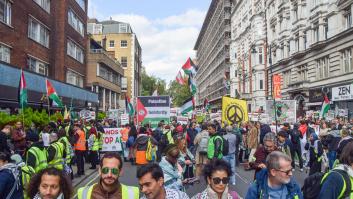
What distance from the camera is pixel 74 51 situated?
127 ft

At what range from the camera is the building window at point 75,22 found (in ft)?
121

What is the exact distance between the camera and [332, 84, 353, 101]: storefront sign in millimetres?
29844

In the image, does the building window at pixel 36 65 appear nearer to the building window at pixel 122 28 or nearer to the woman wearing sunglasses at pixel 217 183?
the woman wearing sunglasses at pixel 217 183

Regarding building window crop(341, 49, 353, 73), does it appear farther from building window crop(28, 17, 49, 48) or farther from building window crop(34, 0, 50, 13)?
building window crop(34, 0, 50, 13)

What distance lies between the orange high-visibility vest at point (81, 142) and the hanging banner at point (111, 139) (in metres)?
2.50

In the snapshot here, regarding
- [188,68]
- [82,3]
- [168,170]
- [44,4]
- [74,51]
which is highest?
[82,3]

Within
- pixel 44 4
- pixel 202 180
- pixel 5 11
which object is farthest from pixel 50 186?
pixel 44 4

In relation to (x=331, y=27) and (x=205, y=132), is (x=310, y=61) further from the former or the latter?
(x=205, y=132)

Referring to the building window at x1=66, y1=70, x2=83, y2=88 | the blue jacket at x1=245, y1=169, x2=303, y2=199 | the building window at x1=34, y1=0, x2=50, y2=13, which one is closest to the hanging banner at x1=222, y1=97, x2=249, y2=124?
the blue jacket at x1=245, y1=169, x2=303, y2=199

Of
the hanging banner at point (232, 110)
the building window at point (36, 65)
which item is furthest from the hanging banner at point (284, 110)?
the building window at point (36, 65)

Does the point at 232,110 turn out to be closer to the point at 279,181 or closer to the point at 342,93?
the point at 279,181

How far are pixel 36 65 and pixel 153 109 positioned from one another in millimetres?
13782

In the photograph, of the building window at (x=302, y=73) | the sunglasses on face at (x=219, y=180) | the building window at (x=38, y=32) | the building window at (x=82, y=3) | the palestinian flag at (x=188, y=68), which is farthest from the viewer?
the building window at (x=302, y=73)

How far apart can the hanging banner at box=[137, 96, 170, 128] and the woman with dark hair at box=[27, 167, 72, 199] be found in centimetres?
1422
